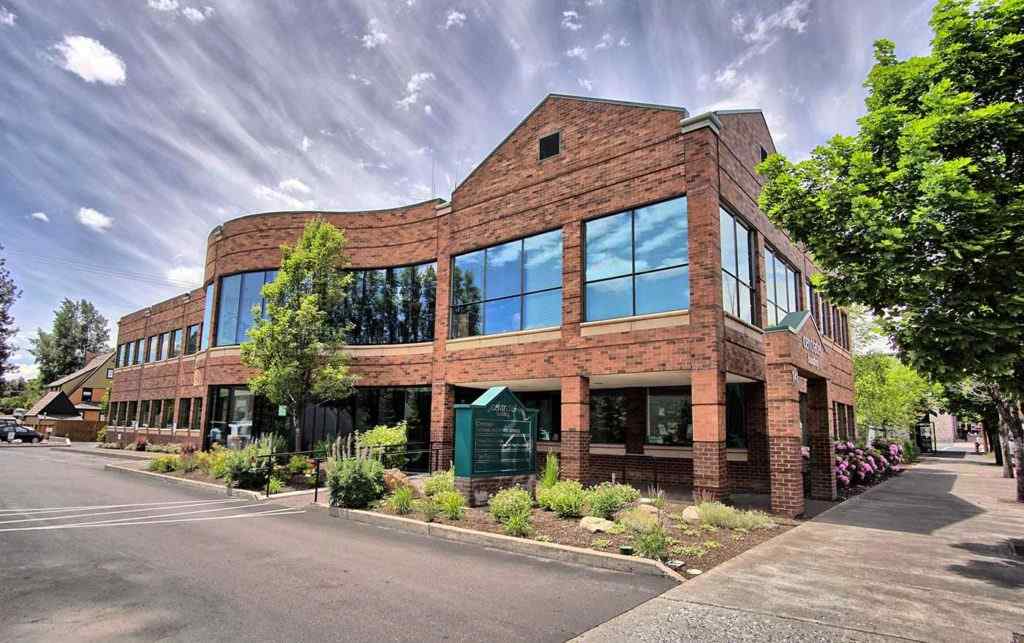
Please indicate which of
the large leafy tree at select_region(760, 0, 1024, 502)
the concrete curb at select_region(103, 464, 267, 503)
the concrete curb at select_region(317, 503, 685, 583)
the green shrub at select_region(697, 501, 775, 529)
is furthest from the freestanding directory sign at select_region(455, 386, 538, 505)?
the large leafy tree at select_region(760, 0, 1024, 502)

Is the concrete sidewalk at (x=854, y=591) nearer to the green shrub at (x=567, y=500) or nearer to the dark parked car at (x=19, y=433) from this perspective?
the green shrub at (x=567, y=500)

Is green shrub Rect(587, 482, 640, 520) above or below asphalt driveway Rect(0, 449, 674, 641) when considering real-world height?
above

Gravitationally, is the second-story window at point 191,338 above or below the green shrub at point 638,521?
above

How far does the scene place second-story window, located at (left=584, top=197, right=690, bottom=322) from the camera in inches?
561

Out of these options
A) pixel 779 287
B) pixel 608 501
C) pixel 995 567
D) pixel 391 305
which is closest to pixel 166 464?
pixel 391 305

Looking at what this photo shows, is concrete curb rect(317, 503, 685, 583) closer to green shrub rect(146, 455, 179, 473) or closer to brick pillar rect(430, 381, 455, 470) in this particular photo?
brick pillar rect(430, 381, 455, 470)

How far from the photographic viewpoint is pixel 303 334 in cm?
1858

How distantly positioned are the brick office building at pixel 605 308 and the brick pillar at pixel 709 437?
1.6 inches

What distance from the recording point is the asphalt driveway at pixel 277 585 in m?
5.55

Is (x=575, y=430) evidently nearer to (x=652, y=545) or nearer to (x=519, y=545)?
(x=519, y=545)

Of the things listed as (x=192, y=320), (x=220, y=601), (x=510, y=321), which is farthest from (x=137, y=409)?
(x=220, y=601)

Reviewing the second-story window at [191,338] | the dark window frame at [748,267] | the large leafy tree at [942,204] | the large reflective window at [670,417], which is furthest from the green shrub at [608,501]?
the second-story window at [191,338]

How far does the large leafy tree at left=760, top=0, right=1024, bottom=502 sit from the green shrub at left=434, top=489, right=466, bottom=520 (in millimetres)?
7544

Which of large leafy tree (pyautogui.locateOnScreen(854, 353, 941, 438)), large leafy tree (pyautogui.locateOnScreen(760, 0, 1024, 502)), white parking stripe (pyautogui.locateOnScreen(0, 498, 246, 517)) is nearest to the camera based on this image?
large leafy tree (pyautogui.locateOnScreen(760, 0, 1024, 502))
